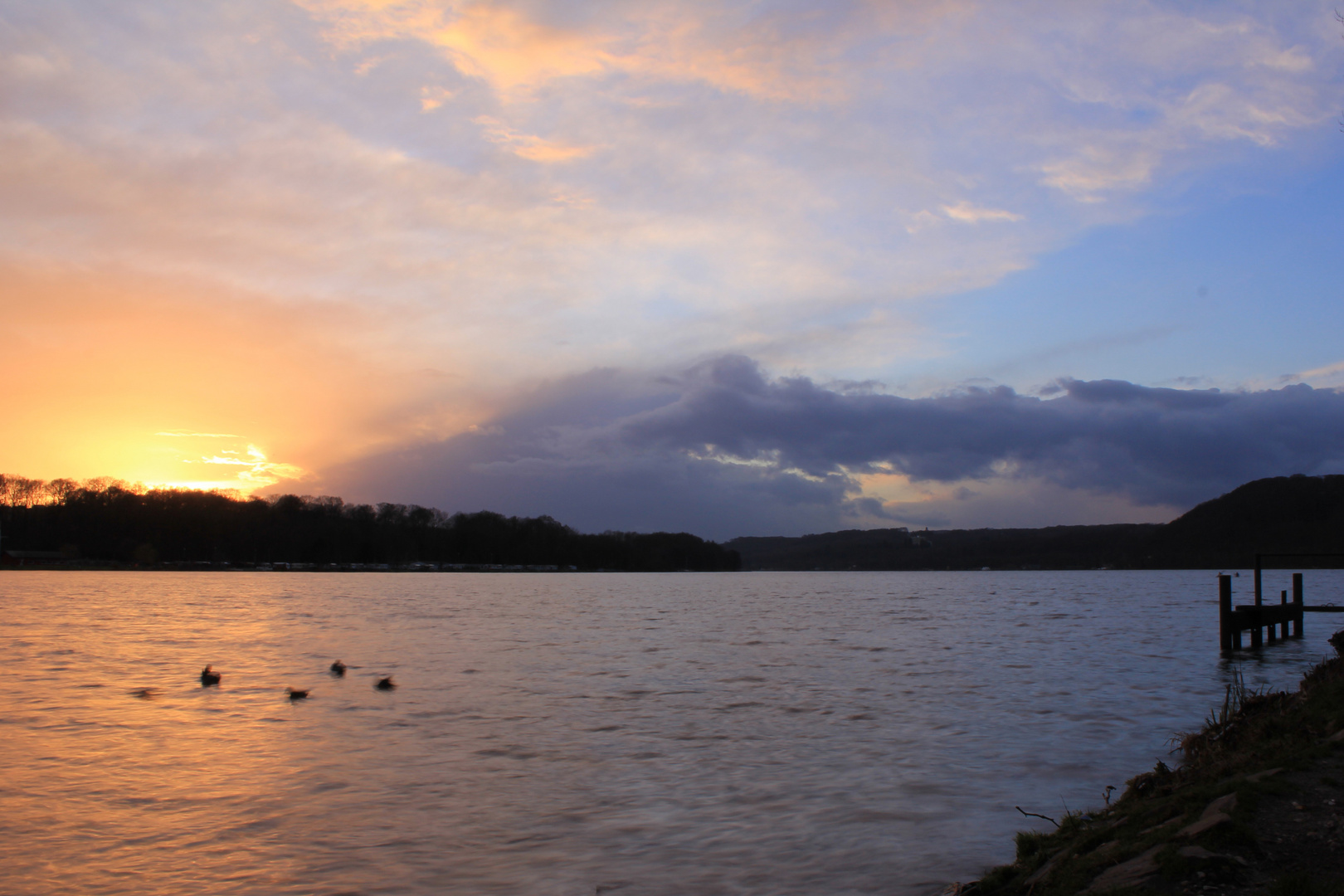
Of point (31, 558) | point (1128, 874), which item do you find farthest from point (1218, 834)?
point (31, 558)

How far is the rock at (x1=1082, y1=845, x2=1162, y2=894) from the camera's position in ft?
20.1

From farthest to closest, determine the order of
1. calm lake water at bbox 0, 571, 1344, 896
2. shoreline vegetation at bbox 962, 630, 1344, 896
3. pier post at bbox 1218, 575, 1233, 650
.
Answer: pier post at bbox 1218, 575, 1233, 650 → calm lake water at bbox 0, 571, 1344, 896 → shoreline vegetation at bbox 962, 630, 1344, 896

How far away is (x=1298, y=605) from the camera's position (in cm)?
3806

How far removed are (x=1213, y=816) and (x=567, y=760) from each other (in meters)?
9.99

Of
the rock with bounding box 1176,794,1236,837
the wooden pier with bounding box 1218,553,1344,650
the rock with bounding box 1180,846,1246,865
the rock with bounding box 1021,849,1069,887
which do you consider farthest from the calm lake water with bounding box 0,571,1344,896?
the rock with bounding box 1180,846,1246,865

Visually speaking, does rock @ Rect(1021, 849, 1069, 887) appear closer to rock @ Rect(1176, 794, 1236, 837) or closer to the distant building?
rock @ Rect(1176, 794, 1236, 837)

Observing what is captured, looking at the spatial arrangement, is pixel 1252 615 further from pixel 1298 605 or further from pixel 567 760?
pixel 567 760

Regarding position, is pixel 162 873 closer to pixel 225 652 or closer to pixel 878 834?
pixel 878 834

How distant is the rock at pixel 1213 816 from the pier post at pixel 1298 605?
1460 inches

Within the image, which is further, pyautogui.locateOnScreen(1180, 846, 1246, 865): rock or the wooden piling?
the wooden piling

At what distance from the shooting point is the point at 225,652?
33.8 m

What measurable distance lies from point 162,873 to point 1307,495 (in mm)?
220300

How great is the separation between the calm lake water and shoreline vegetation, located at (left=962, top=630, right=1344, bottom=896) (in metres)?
1.50

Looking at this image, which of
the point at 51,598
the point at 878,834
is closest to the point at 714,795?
the point at 878,834
